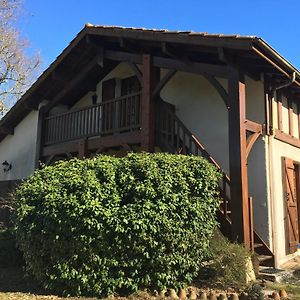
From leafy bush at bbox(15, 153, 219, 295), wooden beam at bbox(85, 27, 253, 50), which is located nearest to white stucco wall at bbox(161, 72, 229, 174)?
wooden beam at bbox(85, 27, 253, 50)

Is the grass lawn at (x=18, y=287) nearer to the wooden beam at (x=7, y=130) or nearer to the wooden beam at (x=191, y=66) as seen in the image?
the wooden beam at (x=191, y=66)

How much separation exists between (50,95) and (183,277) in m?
9.46

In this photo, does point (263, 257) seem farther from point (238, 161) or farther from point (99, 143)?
point (99, 143)

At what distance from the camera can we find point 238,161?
27.5 feet

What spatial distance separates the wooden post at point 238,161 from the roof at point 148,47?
657 mm

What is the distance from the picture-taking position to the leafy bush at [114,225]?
6.40 meters

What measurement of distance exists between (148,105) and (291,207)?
4.27 meters

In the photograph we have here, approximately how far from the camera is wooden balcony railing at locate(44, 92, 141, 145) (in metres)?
11.4

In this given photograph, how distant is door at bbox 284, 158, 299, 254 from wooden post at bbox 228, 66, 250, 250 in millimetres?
2170

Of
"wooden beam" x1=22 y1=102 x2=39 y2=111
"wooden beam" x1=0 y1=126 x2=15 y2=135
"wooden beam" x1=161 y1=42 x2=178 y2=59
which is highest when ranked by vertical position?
"wooden beam" x1=22 y1=102 x2=39 y2=111

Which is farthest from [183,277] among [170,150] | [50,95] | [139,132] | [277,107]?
[50,95]

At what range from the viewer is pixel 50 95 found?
48.1 feet

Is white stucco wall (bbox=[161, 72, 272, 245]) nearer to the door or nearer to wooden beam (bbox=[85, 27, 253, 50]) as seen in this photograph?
the door

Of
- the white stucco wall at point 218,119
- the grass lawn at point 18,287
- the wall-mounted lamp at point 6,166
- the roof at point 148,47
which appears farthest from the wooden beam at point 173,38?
the wall-mounted lamp at point 6,166
